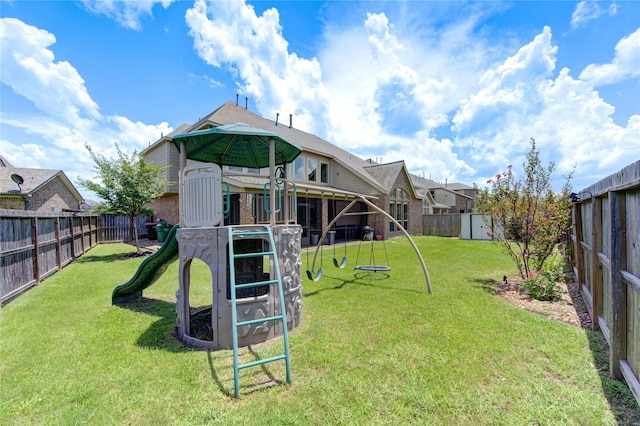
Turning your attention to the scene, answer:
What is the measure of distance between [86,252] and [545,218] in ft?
59.7

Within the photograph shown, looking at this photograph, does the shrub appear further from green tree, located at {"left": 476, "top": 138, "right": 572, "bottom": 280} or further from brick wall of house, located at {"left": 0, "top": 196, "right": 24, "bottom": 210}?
brick wall of house, located at {"left": 0, "top": 196, "right": 24, "bottom": 210}

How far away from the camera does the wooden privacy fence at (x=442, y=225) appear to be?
74.5 feet

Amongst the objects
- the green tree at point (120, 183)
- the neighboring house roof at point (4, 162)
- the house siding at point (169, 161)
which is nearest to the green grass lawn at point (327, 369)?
the green tree at point (120, 183)

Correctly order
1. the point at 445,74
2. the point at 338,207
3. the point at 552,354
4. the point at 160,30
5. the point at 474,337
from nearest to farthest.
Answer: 1. the point at 552,354
2. the point at 474,337
3. the point at 160,30
4. the point at 445,74
5. the point at 338,207

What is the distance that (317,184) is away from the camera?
60.5 feet

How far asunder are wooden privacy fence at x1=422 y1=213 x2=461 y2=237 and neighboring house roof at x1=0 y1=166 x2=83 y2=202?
1154 inches

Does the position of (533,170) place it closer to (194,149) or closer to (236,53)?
(194,149)

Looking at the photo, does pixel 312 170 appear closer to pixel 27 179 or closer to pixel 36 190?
pixel 36 190

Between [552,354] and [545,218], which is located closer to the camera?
[552,354]

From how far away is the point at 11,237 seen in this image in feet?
20.7

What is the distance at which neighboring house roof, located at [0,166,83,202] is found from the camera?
16.8 metres

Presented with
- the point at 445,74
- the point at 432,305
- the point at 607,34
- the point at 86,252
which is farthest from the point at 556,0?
the point at 86,252

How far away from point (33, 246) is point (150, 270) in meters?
4.43

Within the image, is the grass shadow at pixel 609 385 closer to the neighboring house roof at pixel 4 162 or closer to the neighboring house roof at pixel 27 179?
the neighboring house roof at pixel 27 179
